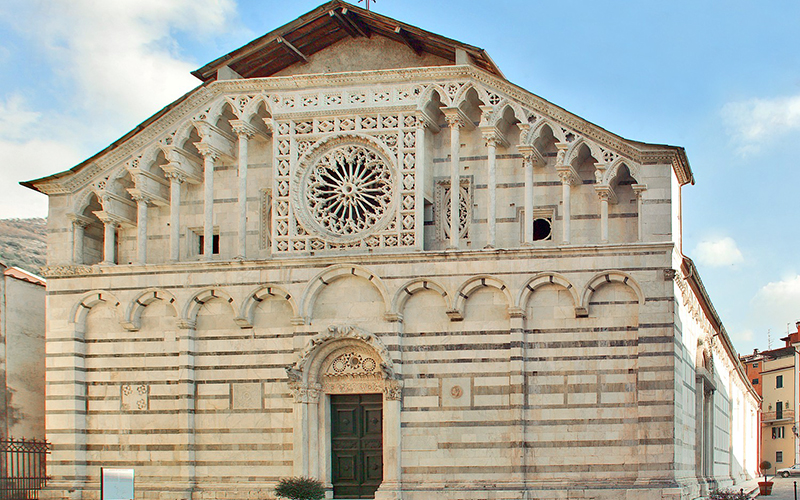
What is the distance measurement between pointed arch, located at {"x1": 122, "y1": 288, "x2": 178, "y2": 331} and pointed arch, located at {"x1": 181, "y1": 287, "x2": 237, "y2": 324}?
0.98 ft

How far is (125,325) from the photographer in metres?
21.2

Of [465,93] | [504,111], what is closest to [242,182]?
[465,93]

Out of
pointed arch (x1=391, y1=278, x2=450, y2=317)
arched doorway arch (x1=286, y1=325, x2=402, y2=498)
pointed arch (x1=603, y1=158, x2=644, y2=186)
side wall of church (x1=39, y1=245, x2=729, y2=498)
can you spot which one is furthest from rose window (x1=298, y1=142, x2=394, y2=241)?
pointed arch (x1=603, y1=158, x2=644, y2=186)

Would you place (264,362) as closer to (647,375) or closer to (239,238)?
(239,238)

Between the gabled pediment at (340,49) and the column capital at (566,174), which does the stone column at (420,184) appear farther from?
the column capital at (566,174)

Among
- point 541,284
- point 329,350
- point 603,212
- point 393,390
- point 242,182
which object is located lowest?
point 393,390

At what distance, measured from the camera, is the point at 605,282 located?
1906 cm

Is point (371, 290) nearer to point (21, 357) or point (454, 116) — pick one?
point (454, 116)

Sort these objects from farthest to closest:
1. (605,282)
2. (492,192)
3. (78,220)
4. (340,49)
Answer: (78,220)
(340,49)
(492,192)
(605,282)

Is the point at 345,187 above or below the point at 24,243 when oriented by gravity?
below

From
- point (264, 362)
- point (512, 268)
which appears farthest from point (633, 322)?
point (264, 362)

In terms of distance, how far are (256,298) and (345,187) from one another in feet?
9.09

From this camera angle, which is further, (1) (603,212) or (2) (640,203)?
(1) (603,212)

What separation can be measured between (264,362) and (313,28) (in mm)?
6668
